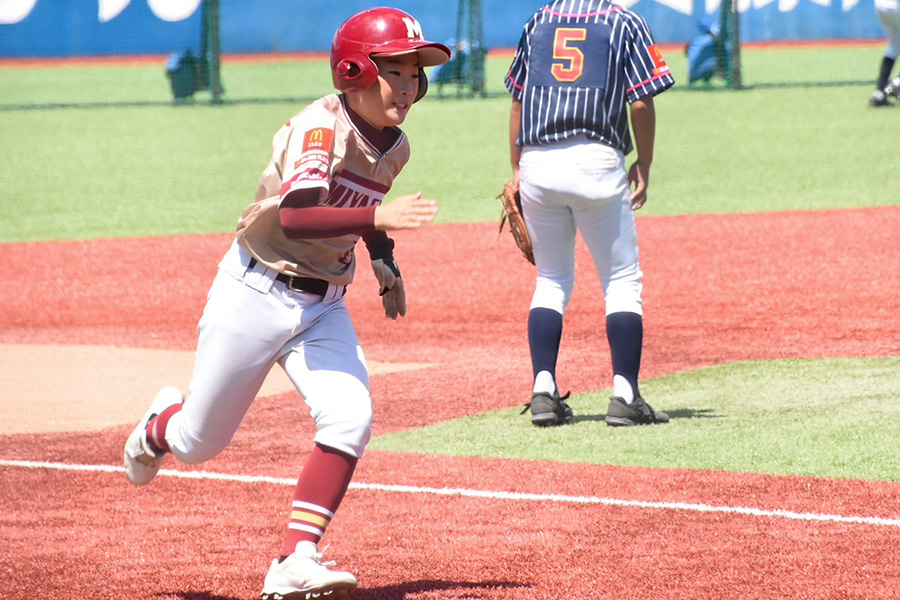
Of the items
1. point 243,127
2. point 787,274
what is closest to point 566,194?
point 787,274

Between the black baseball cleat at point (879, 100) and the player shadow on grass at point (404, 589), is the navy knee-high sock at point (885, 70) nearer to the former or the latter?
the black baseball cleat at point (879, 100)

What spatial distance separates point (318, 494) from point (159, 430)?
79cm

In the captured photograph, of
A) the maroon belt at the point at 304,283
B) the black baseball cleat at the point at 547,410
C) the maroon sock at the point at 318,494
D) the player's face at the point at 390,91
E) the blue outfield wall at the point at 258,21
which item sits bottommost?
the blue outfield wall at the point at 258,21

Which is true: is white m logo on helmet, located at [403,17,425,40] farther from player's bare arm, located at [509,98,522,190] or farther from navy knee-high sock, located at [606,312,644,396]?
navy knee-high sock, located at [606,312,644,396]

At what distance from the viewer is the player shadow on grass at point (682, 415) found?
6.35 metres

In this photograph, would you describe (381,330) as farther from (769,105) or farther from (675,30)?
(675,30)

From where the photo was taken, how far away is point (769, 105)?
1994cm

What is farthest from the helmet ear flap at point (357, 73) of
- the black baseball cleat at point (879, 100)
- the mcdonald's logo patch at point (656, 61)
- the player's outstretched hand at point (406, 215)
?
the black baseball cleat at point (879, 100)

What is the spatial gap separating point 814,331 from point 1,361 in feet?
17.1

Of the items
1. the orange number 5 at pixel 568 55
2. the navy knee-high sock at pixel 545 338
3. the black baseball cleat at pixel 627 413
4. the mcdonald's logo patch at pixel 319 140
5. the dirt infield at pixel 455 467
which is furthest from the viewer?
the navy knee-high sock at pixel 545 338

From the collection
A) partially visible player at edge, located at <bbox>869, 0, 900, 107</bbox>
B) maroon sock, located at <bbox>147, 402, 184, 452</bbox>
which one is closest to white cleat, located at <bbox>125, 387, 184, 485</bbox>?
maroon sock, located at <bbox>147, 402, 184, 452</bbox>

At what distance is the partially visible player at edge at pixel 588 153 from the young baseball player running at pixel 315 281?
78.9 inches

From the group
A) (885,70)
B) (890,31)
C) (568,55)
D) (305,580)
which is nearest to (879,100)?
(885,70)

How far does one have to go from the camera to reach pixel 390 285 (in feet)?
14.3
